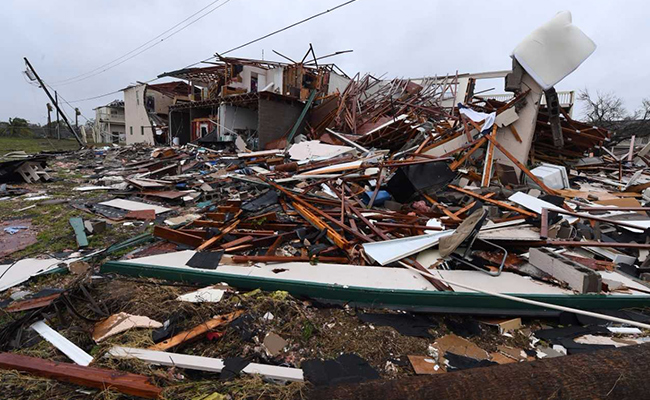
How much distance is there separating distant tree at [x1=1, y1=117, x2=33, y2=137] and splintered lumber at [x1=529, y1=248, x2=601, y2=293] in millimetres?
39625

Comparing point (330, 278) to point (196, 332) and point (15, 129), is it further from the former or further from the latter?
point (15, 129)

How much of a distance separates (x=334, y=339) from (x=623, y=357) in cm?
178

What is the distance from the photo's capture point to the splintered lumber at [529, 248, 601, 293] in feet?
8.64

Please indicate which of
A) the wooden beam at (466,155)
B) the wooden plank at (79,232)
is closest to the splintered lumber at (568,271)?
the wooden beam at (466,155)

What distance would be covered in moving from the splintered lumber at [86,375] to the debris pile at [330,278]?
0.01 m

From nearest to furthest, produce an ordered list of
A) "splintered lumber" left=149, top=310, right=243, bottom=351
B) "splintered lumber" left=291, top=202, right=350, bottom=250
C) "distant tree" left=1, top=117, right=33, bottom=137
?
"splintered lumber" left=149, top=310, right=243, bottom=351
"splintered lumber" left=291, top=202, right=350, bottom=250
"distant tree" left=1, top=117, right=33, bottom=137

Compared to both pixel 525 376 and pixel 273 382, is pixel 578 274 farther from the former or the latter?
pixel 273 382

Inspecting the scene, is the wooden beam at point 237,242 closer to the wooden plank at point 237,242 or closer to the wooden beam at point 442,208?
the wooden plank at point 237,242

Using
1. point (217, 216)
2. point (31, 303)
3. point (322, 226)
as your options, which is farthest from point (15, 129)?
point (322, 226)

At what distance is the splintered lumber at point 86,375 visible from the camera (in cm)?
174

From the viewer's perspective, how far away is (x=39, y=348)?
7.07 feet

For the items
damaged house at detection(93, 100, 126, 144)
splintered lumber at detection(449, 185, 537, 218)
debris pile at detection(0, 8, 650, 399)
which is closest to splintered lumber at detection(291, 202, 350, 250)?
debris pile at detection(0, 8, 650, 399)

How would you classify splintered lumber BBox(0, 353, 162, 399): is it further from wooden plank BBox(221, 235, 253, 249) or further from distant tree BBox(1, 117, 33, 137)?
distant tree BBox(1, 117, 33, 137)

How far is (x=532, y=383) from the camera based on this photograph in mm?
1561
